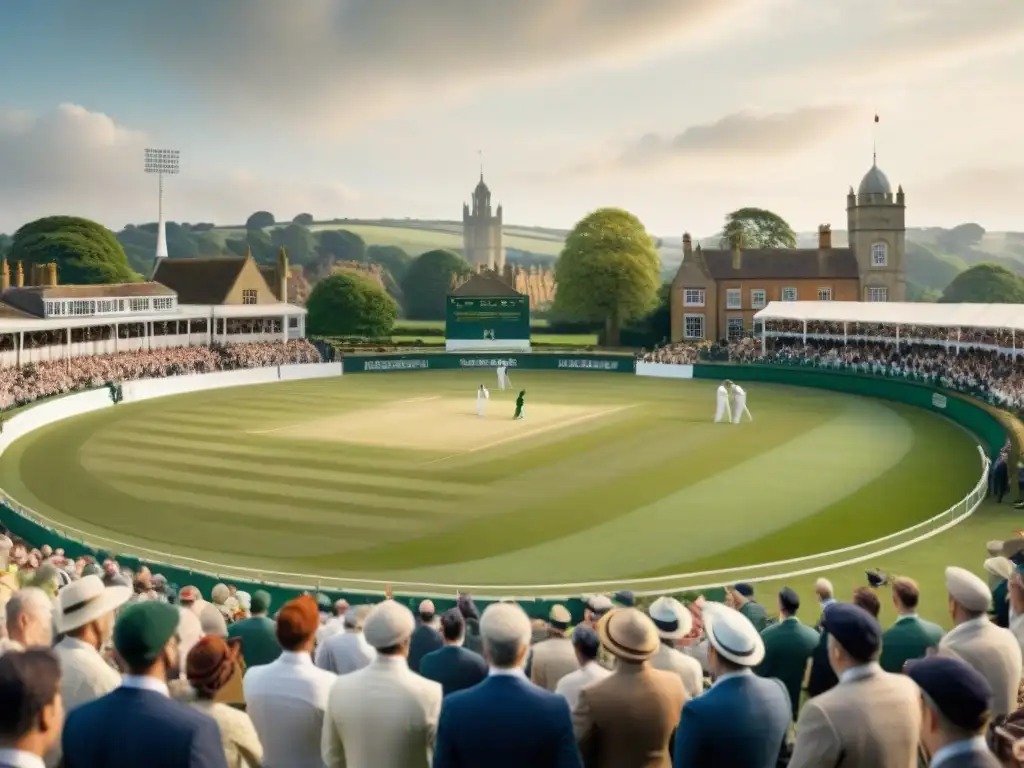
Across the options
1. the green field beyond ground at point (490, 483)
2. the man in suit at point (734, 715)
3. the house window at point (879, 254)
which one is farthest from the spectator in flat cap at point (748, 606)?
the house window at point (879, 254)

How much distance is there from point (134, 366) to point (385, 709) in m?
53.6

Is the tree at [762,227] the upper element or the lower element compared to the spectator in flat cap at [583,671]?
upper

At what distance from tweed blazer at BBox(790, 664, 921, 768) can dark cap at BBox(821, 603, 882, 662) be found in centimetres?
8

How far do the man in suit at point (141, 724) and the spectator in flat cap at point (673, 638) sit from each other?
12.0ft

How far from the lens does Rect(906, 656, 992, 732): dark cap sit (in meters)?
4.46

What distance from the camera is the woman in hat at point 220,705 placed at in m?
5.31

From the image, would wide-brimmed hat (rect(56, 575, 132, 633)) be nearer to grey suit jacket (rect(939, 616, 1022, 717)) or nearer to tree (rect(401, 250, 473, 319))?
grey suit jacket (rect(939, 616, 1022, 717))

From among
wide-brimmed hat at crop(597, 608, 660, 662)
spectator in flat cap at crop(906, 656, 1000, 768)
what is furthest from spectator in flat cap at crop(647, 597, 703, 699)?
spectator in flat cap at crop(906, 656, 1000, 768)

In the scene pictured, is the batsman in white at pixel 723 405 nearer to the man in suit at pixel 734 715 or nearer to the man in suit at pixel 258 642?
the man in suit at pixel 258 642

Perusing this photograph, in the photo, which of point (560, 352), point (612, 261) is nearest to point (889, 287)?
point (612, 261)

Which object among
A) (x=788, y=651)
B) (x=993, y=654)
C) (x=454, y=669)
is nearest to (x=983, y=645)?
(x=993, y=654)

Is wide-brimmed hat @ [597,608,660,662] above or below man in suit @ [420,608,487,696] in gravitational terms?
above

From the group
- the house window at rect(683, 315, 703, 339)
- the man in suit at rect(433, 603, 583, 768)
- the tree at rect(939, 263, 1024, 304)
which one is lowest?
the man in suit at rect(433, 603, 583, 768)

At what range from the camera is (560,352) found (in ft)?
239
